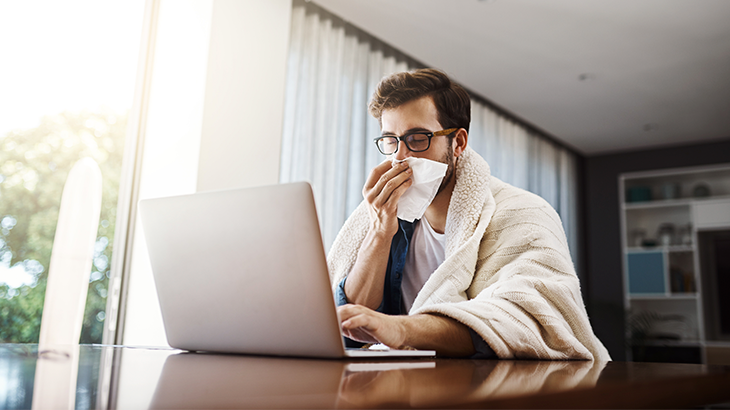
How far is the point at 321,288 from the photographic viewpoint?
0.72 meters

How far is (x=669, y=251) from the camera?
517cm

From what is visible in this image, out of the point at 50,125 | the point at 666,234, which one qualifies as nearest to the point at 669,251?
the point at 666,234

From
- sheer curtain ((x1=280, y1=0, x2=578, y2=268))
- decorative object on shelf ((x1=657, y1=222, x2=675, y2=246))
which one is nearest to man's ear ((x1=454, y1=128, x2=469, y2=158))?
sheer curtain ((x1=280, y1=0, x2=578, y2=268))

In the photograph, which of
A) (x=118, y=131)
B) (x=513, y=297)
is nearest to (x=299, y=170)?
(x=118, y=131)

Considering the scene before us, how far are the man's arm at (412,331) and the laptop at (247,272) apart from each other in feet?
0.09

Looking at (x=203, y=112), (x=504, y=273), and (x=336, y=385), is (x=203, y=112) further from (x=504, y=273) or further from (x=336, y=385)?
(x=336, y=385)

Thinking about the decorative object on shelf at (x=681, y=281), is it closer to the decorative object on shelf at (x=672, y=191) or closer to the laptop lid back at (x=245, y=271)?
the decorative object on shelf at (x=672, y=191)

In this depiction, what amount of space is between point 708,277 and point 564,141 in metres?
1.74

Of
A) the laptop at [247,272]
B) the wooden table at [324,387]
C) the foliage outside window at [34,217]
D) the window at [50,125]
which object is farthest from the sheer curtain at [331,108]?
the wooden table at [324,387]

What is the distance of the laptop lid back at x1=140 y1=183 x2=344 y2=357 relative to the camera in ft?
2.39

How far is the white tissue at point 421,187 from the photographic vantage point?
1430 mm

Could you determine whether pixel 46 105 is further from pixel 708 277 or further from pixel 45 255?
pixel 708 277

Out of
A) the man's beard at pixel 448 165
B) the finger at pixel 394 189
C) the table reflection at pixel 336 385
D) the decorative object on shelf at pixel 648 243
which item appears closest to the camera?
the table reflection at pixel 336 385

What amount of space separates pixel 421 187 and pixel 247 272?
2.43ft
